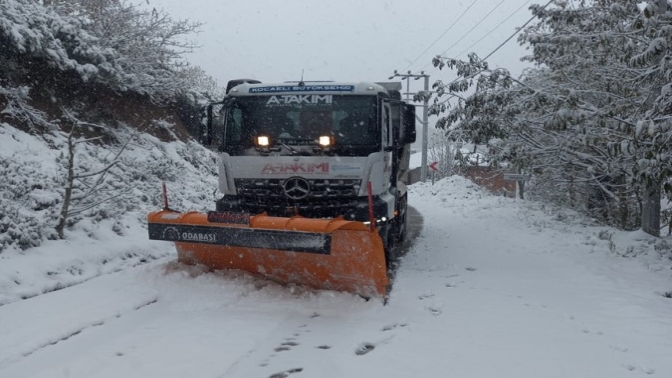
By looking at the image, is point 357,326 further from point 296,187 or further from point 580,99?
point 580,99

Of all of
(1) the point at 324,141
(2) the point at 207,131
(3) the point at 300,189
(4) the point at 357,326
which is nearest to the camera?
(4) the point at 357,326

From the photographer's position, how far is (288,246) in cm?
575

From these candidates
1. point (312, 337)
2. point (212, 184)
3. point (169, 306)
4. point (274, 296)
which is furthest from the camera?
point (212, 184)

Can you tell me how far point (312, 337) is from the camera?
4.86 m

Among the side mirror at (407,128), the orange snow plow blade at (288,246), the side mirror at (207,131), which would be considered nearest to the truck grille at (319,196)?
the orange snow plow blade at (288,246)

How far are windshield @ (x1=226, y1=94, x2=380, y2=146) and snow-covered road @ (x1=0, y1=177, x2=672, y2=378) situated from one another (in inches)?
77.6

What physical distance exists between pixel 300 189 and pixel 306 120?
3.39ft

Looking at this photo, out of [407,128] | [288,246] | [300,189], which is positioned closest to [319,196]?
[300,189]

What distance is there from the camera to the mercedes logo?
267 inches

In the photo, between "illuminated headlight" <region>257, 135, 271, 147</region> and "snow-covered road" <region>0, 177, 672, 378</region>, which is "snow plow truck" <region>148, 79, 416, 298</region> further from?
"snow-covered road" <region>0, 177, 672, 378</region>

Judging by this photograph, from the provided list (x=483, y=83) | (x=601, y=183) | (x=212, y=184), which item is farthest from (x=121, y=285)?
(x=601, y=183)

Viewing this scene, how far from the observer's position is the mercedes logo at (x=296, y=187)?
6777 millimetres

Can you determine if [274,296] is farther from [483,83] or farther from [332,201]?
[483,83]

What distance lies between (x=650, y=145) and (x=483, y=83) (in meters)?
4.13
